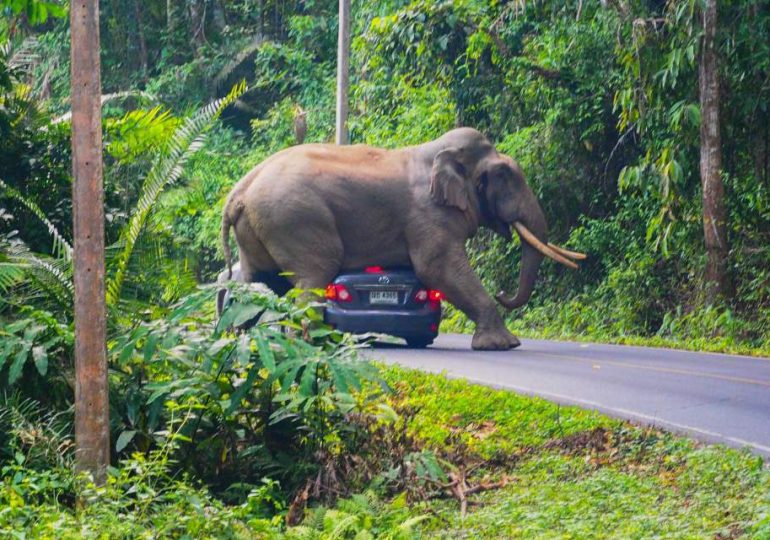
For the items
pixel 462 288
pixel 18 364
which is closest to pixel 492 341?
pixel 462 288

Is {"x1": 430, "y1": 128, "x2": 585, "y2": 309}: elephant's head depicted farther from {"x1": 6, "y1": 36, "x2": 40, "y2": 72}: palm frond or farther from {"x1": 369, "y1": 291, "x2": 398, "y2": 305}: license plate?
{"x1": 6, "y1": 36, "x2": 40, "y2": 72}: palm frond

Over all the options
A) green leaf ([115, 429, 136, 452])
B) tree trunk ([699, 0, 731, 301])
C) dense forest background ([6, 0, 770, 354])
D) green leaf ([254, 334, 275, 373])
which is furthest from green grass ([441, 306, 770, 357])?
green leaf ([115, 429, 136, 452])

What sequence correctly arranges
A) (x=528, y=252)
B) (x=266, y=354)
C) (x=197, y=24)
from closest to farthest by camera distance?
1. (x=266, y=354)
2. (x=528, y=252)
3. (x=197, y=24)

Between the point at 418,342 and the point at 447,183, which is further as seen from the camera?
the point at 447,183

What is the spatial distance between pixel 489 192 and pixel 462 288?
1618mm

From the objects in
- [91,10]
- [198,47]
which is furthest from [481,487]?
[198,47]

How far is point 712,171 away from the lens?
21.0 m

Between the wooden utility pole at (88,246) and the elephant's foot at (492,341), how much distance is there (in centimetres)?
949

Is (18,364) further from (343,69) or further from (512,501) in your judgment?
(343,69)

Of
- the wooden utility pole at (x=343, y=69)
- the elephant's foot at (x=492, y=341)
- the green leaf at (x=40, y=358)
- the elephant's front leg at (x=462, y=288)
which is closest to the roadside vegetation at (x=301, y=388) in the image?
the green leaf at (x=40, y=358)

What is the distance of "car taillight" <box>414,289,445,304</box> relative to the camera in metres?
17.3

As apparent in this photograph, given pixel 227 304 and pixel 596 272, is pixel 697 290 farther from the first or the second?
pixel 227 304

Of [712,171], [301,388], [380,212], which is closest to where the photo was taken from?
[301,388]

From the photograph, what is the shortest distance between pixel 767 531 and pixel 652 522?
0.83m
